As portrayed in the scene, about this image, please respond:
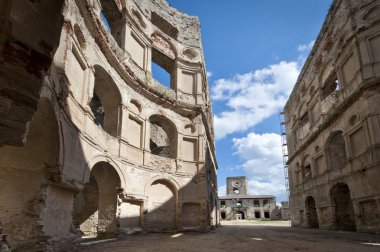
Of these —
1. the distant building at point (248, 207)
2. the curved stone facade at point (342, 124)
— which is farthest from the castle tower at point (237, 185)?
the curved stone facade at point (342, 124)

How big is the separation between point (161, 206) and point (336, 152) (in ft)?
38.0

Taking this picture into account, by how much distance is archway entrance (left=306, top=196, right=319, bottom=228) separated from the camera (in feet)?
68.6

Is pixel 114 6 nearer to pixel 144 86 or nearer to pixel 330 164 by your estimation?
pixel 144 86

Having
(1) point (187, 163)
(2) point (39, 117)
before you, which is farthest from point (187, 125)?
(2) point (39, 117)

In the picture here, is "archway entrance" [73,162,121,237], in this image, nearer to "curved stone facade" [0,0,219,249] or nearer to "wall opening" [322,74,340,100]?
"curved stone facade" [0,0,219,249]

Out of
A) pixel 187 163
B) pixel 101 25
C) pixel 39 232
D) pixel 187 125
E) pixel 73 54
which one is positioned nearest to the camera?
pixel 39 232

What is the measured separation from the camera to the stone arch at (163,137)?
1628cm

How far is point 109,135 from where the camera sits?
11656mm

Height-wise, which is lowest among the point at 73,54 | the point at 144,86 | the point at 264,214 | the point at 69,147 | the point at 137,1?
the point at 264,214

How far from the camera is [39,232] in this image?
20.6ft

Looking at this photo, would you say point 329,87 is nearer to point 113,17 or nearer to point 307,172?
point 307,172

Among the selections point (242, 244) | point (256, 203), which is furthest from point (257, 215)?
point (242, 244)

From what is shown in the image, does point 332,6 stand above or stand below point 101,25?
above

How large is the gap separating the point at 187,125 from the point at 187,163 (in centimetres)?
246
